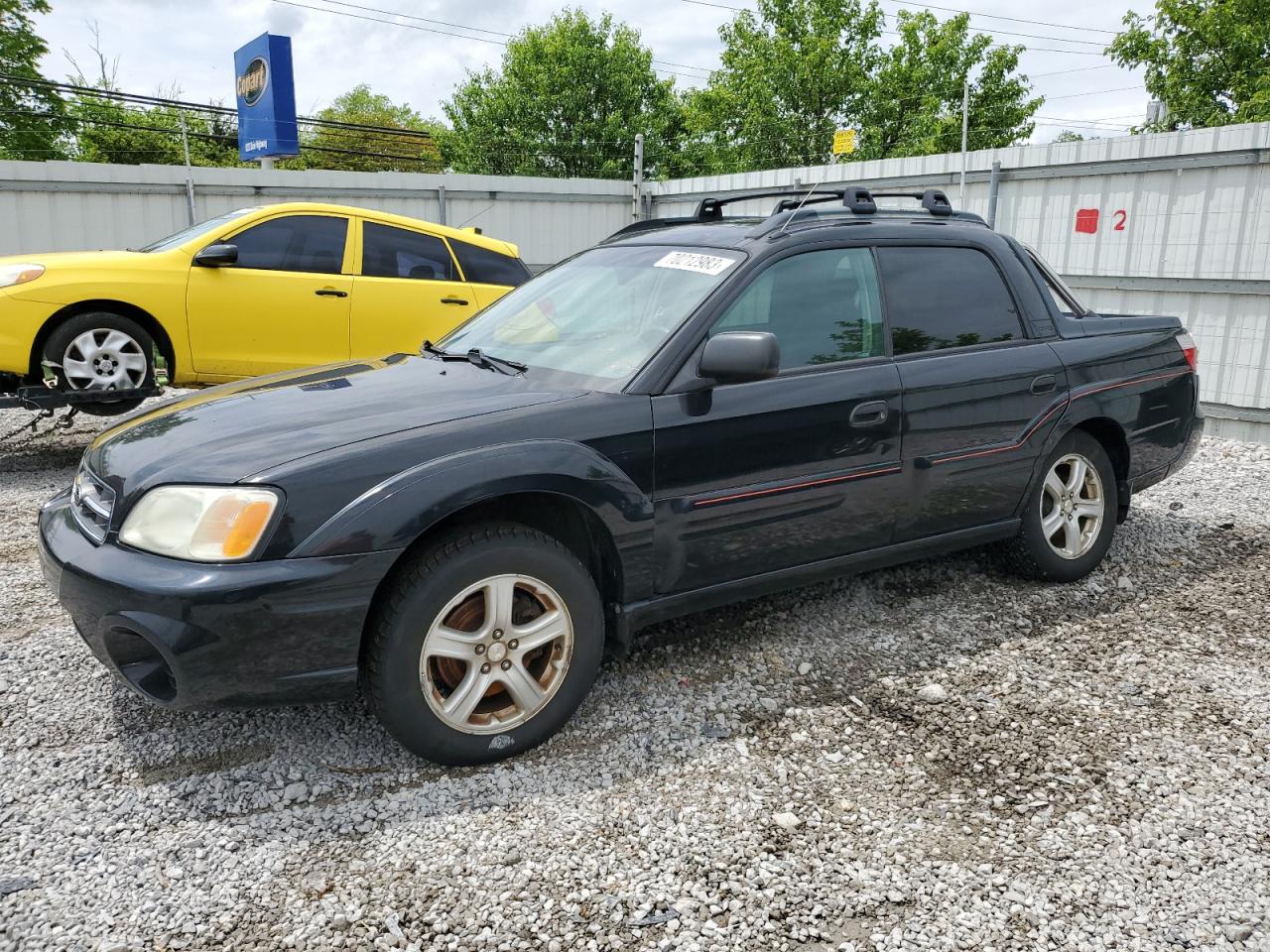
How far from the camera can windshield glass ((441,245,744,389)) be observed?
3441 millimetres

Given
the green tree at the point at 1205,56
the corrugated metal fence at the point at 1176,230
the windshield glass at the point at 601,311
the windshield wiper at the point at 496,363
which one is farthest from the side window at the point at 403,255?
the green tree at the point at 1205,56

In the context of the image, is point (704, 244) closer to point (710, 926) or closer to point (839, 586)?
point (839, 586)

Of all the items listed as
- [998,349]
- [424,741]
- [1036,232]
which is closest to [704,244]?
[998,349]

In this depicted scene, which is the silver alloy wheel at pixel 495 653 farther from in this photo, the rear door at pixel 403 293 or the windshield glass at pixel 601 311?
the rear door at pixel 403 293

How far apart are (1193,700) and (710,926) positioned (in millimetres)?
2225

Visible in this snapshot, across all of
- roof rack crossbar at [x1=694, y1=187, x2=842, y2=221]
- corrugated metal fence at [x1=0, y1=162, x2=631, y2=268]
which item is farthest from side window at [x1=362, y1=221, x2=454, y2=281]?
corrugated metal fence at [x1=0, y1=162, x2=631, y2=268]

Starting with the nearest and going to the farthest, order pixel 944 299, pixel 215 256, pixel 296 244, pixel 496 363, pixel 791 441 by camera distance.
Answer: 1. pixel 791 441
2. pixel 496 363
3. pixel 944 299
4. pixel 215 256
5. pixel 296 244

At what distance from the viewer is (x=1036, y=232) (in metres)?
10.9

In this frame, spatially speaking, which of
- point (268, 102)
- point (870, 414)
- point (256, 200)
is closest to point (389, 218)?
point (870, 414)

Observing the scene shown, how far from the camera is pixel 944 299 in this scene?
4086 millimetres

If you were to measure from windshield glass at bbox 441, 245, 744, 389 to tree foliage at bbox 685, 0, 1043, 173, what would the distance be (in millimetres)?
38011

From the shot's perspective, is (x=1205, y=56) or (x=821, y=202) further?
(x=1205, y=56)

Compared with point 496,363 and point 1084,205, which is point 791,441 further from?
point 1084,205

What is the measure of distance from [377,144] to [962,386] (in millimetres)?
64352
